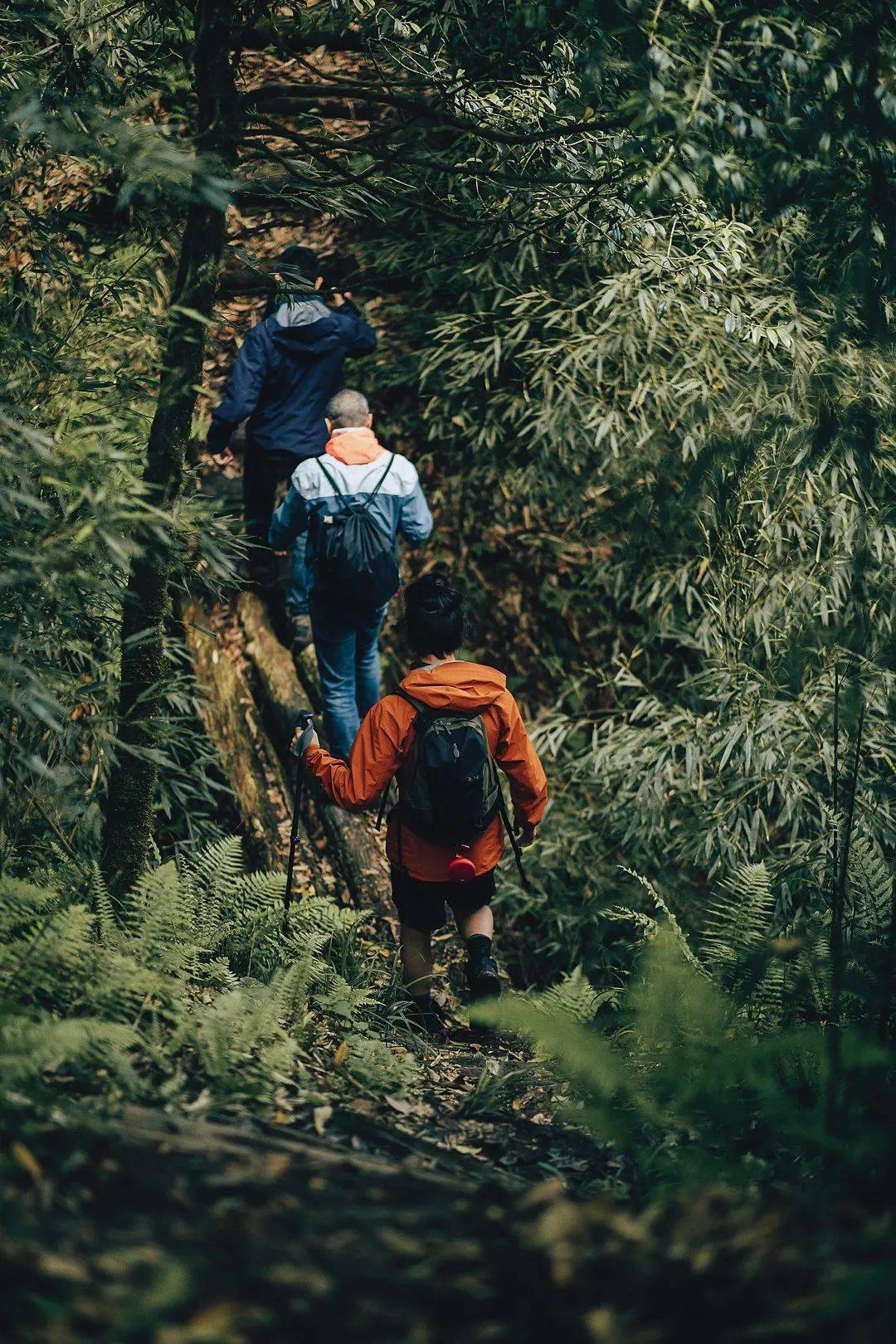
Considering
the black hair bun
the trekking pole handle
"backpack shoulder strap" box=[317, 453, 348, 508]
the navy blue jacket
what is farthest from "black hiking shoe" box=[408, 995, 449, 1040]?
the navy blue jacket

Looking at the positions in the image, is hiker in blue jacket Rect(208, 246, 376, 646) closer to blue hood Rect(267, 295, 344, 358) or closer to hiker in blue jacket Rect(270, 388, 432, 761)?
blue hood Rect(267, 295, 344, 358)

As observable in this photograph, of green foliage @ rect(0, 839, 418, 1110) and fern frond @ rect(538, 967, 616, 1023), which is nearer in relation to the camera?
green foliage @ rect(0, 839, 418, 1110)

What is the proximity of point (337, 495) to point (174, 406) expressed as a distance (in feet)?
6.18

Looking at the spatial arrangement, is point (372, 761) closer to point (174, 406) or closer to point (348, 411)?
point (174, 406)

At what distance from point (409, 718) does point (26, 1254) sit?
2.62 metres

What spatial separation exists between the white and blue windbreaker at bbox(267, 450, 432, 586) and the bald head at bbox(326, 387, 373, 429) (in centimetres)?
17

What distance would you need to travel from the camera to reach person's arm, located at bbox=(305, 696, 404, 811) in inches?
167

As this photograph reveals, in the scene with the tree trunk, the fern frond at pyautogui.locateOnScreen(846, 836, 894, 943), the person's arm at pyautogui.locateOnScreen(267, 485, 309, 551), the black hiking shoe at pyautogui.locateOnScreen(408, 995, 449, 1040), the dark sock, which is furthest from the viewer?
the person's arm at pyautogui.locateOnScreen(267, 485, 309, 551)

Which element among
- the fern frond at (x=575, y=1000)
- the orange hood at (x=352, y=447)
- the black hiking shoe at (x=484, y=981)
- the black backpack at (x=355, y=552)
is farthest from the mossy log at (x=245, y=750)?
the fern frond at (x=575, y=1000)

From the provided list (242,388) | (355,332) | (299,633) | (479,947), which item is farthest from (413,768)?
(355,332)

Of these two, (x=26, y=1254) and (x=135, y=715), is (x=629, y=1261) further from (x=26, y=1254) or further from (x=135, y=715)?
(x=135, y=715)

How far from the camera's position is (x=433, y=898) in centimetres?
452

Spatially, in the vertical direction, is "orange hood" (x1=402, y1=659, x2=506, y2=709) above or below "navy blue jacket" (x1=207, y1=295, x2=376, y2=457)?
below

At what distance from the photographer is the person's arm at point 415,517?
5703 millimetres
